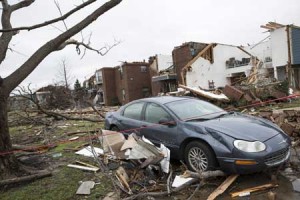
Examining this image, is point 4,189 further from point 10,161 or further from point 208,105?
point 208,105

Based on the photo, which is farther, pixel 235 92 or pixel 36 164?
pixel 235 92

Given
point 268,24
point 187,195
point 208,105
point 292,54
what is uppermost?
point 268,24

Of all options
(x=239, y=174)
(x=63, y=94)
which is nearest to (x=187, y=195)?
(x=239, y=174)

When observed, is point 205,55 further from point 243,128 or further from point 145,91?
point 243,128

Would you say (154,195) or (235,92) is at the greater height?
(235,92)

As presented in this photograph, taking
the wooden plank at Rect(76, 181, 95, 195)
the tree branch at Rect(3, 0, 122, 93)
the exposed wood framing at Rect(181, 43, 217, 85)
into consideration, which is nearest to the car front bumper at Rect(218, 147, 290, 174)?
the wooden plank at Rect(76, 181, 95, 195)

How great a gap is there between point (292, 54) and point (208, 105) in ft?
76.5

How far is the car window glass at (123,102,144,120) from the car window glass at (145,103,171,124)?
291mm

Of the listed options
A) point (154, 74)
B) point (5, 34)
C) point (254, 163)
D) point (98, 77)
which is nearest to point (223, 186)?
point (254, 163)

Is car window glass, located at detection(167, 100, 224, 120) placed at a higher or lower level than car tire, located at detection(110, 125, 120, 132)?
higher

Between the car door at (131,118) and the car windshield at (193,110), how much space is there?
94cm

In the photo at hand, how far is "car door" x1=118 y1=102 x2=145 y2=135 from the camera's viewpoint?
7801 millimetres

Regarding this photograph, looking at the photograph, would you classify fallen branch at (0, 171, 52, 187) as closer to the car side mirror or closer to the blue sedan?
the blue sedan

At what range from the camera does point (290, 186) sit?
5.28 metres
